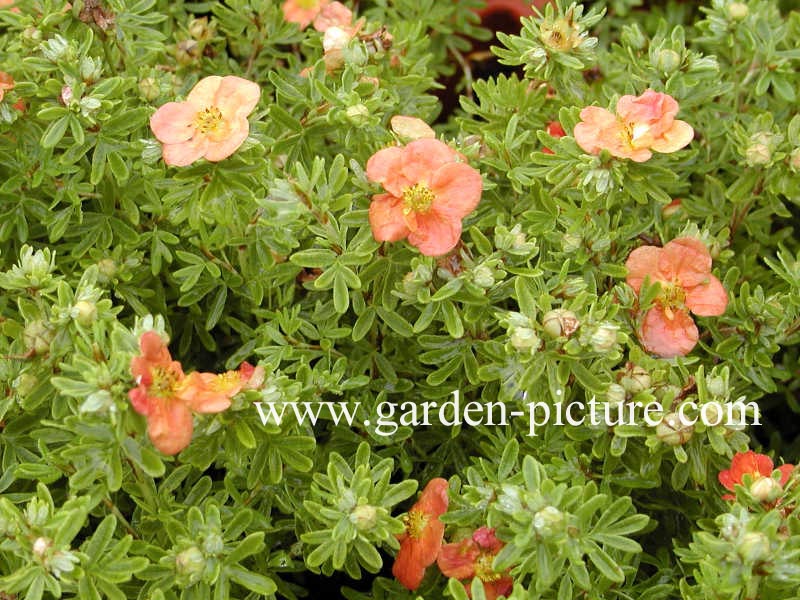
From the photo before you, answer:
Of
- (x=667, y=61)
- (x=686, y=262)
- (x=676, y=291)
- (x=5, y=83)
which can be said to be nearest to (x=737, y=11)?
(x=667, y=61)

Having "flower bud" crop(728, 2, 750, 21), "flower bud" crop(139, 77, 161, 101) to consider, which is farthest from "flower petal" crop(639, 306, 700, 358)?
"flower bud" crop(139, 77, 161, 101)

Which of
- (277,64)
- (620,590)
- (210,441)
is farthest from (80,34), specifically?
(620,590)

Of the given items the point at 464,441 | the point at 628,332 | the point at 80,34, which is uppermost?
the point at 80,34

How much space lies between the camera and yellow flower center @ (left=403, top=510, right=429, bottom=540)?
2287mm

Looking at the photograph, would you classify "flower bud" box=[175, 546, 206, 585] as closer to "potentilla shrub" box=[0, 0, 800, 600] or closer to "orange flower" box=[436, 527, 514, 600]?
"potentilla shrub" box=[0, 0, 800, 600]

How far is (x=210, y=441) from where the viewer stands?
7.00 ft

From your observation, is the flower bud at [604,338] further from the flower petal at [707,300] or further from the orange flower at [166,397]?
the orange flower at [166,397]

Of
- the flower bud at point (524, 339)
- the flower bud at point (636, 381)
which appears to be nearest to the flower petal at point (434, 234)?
the flower bud at point (524, 339)

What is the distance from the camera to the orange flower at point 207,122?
7.48 feet

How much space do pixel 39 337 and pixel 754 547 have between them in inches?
58.9

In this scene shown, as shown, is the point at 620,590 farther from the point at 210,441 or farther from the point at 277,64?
the point at 277,64

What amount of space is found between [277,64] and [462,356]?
54.1 inches

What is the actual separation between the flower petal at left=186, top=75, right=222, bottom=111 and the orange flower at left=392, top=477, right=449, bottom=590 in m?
1.05

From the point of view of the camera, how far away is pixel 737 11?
9.78 feet
